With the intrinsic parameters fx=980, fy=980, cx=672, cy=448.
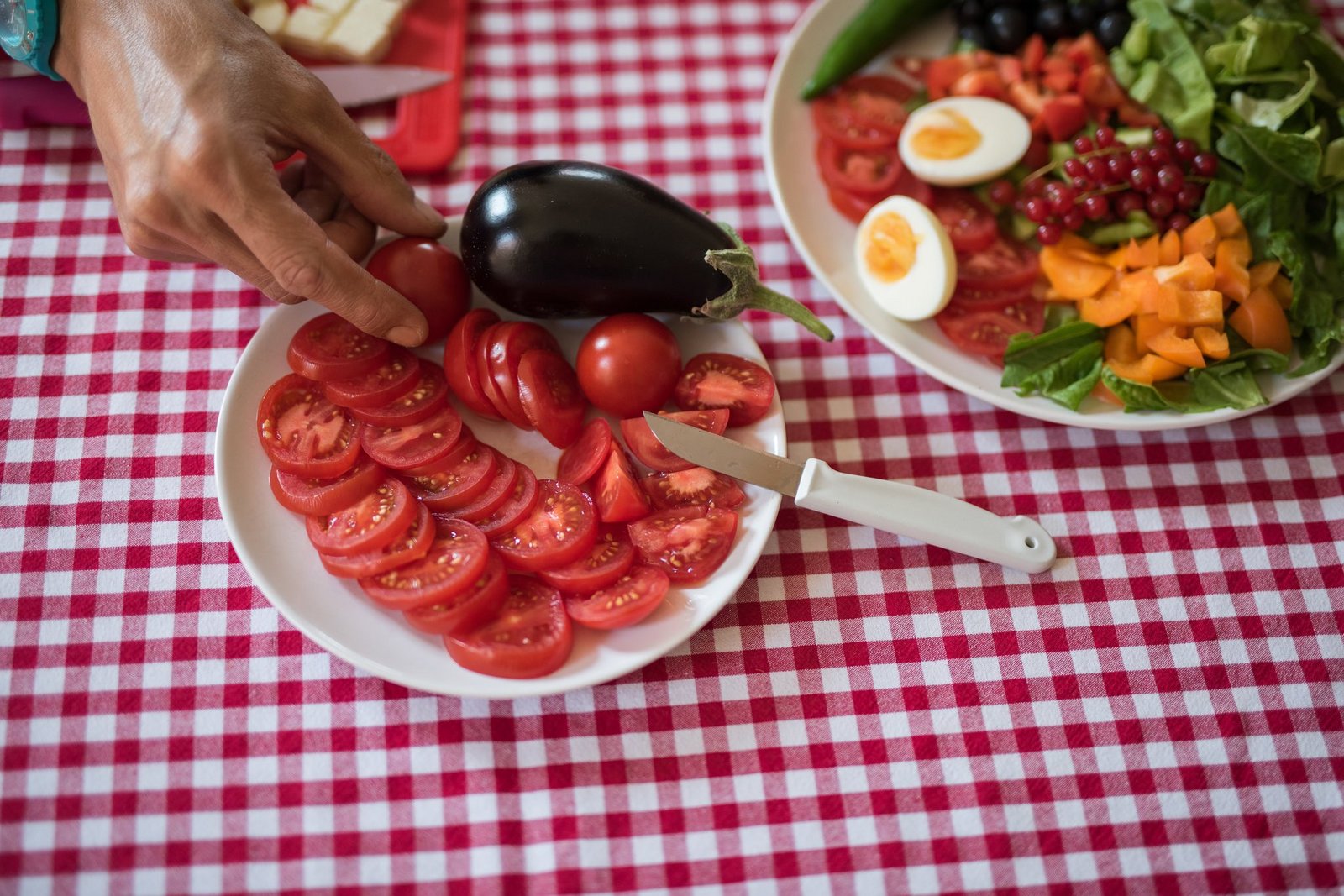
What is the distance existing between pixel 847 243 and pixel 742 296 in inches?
13.4

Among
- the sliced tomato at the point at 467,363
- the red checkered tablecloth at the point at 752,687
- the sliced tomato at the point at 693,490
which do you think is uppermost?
the sliced tomato at the point at 467,363

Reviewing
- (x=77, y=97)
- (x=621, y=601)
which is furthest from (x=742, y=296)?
(x=77, y=97)

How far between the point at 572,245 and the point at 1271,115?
1.24 metres

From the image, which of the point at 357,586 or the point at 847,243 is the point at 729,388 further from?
the point at 357,586

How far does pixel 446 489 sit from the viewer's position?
55.7 inches

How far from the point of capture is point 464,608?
130 cm

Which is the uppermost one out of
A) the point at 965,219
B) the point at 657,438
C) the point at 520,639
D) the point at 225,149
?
the point at 225,149

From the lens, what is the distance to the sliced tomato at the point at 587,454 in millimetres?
1448

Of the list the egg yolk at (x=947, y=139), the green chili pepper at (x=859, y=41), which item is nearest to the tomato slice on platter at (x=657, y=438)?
the egg yolk at (x=947, y=139)

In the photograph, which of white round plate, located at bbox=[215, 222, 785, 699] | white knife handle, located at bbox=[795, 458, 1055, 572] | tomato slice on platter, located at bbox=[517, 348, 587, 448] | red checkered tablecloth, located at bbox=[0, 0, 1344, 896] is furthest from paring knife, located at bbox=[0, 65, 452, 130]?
white knife handle, located at bbox=[795, 458, 1055, 572]

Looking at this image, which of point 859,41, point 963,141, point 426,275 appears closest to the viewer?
point 426,275

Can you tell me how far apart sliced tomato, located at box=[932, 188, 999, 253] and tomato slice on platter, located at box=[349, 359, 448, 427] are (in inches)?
35.3

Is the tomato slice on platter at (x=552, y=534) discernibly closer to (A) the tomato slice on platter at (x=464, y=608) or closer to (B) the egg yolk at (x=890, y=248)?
(A) the tomato slice on platter at (x=464, y=608)

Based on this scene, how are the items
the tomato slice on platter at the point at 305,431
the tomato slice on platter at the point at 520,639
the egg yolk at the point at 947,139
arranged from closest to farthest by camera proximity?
the tomato slice on platter at the point at 520,639 → the tomato slice on platter at the point at 305,431 → the egg yolk at the point at 947,139
